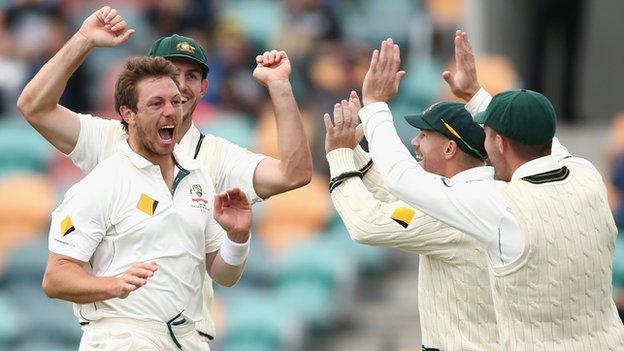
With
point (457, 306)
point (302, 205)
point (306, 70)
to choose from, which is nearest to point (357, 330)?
point (302, 205)

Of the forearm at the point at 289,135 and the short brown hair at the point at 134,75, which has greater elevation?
the short brown hair at the point at 134,75

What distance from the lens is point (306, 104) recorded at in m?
12.1

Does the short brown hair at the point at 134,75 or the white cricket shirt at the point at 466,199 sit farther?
the short brown hair at the point at 134,75

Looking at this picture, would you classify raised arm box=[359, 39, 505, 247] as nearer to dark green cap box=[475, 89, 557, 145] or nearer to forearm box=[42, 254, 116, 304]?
dark green cap box=[475, 89, 557, 145]

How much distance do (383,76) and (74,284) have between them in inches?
53.6

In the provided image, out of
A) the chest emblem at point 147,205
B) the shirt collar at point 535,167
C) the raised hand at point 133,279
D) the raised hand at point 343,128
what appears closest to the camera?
the raised hand at point 133,279

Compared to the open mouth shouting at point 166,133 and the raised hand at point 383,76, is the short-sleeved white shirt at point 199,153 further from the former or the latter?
the raised hand at point 383,76

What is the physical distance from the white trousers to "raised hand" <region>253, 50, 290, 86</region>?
104 cm

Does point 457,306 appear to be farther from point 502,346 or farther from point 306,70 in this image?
point 306,70

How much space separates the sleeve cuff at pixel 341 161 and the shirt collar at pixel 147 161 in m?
0.52

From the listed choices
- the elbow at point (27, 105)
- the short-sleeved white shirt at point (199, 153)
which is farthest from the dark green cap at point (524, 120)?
the elbow at point (27, 105)

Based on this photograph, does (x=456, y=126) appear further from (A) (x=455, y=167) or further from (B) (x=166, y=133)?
(B) (x=166, y=133)

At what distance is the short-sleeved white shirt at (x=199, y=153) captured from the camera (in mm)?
6398

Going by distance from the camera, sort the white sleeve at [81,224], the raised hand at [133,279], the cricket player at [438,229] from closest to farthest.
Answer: the raised hand at [133,279]
the white sleeve at [81,224]
the cricket player at [438,229]
